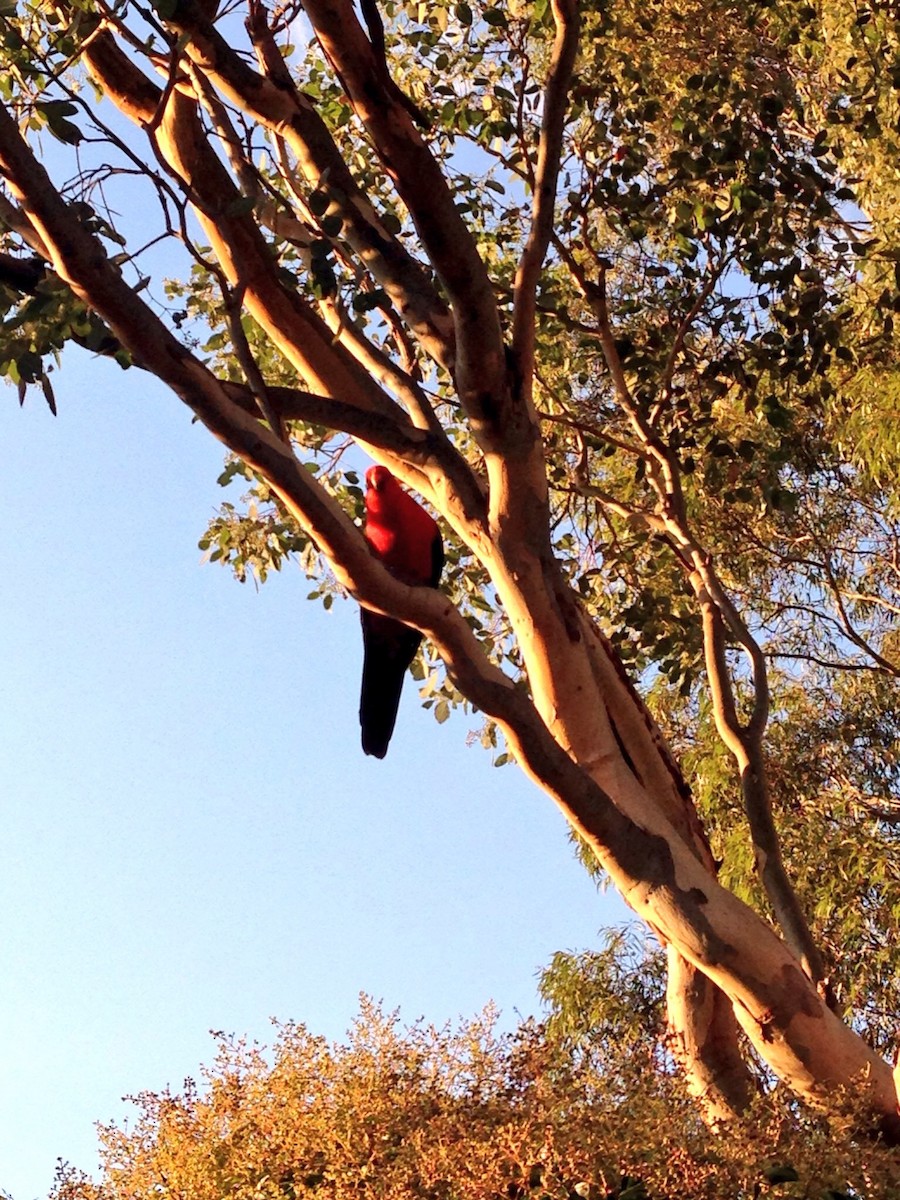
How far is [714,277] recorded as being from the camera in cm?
618

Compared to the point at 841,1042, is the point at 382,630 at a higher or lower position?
higher

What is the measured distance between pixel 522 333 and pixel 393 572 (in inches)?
55.2

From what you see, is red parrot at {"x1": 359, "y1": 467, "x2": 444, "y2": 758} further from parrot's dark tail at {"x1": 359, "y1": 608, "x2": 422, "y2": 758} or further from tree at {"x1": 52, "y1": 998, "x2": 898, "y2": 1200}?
tree at {"x1": 52, "y1": 998, "x2": 898, "y2": 1200}

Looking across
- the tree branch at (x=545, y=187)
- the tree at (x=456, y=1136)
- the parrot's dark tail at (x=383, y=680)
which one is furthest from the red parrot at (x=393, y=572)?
the tree at (x=456, y=1136)

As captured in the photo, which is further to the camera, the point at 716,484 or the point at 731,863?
the point at 731,863

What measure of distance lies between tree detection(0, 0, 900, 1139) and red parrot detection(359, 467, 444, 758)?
0.34m

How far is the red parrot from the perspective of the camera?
17.9 ft

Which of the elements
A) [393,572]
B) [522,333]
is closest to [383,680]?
[393,572]

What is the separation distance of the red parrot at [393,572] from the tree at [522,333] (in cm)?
34

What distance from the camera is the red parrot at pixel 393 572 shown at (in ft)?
17.9

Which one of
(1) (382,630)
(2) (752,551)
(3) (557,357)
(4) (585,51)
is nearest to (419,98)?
(4) (585,51)

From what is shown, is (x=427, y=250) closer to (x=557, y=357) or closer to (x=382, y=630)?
(x=382, y=630)

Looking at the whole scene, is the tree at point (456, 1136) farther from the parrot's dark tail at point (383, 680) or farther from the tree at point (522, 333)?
the parrot's dark tail at point (383, 680)

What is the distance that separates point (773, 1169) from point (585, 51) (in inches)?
217
